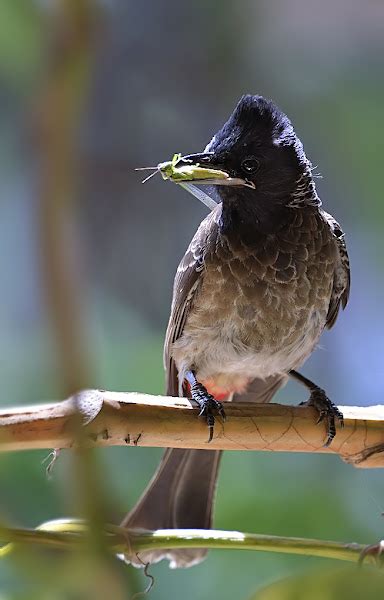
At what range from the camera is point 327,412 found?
4.89ft

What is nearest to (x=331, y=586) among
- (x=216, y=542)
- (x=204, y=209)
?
(x=216, y=542)

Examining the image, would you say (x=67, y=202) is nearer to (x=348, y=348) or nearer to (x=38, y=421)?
(x=38, y=421)

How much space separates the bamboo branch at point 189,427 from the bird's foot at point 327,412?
11 millimetres

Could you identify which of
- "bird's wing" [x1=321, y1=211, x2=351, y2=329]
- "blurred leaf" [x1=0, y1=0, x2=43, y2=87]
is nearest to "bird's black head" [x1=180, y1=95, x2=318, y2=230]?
"bird's wing" [x1=321, y1=211, x2=351, y2=329]

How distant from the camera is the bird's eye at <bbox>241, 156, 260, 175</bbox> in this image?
163 cm

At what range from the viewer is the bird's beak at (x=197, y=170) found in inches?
56.3

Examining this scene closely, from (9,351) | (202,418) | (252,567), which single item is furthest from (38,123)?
(9,351)

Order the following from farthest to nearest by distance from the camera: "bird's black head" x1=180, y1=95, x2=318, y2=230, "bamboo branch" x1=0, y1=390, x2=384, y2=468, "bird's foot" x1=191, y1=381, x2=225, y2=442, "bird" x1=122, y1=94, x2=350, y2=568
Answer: "bird" x1=122, y1=94, x2=350, y2=568 < "bird's black head" x1=180, y1=95, x2=318, y2=230 < "bird's foot" x1=191, y1=381, x2=225, y2=442 < "bamboo branch" x1=0, y1=390, x2=384, y2=468

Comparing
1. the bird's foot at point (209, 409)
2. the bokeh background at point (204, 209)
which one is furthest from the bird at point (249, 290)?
the bokeh background at point (204, 209)

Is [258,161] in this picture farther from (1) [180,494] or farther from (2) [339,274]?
(1) [180,494]

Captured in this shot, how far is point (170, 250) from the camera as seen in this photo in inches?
122

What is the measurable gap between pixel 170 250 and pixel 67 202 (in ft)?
8.87

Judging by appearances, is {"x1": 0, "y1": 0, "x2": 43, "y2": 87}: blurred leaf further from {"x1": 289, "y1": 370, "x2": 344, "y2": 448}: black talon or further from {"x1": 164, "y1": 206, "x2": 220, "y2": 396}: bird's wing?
{"x1": 164, "y1": 206, "x2": 220, "y2": 396}: bird's wing

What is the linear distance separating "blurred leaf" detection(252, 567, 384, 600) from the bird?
1075 millimetres
